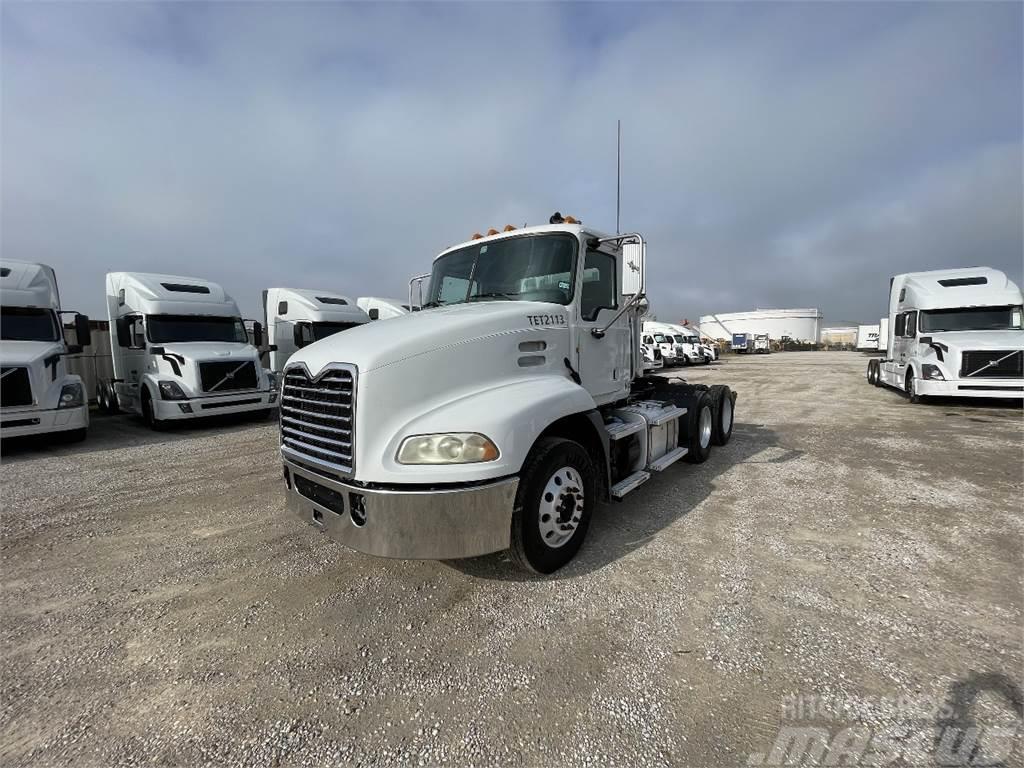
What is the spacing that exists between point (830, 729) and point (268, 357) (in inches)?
600

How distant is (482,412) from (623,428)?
1898 mm

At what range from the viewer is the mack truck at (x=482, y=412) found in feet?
9.40

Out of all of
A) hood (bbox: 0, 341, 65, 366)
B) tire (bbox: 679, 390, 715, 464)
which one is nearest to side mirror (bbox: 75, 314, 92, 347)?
hood (bbox: 0, 341, 65, 366)

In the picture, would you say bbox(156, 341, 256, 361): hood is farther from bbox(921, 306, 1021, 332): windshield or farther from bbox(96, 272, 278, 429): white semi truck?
bbox(921, 306, 1021, 332): windshield

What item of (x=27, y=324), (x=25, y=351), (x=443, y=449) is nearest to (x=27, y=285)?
(x=27, y=324)

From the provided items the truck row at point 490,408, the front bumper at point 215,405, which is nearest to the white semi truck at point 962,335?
the truck row at point 490,408

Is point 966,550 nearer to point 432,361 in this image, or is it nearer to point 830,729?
point 830,729

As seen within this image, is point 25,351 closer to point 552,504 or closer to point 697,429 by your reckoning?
point 552,504

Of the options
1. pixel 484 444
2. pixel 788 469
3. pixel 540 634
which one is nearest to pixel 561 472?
pixel 484 444

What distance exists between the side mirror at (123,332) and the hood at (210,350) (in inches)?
49.9

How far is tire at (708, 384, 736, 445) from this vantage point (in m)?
7.27

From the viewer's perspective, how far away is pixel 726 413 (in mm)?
7523

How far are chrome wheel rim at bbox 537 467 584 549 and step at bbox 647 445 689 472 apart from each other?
1615 mm

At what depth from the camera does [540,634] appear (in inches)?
109
